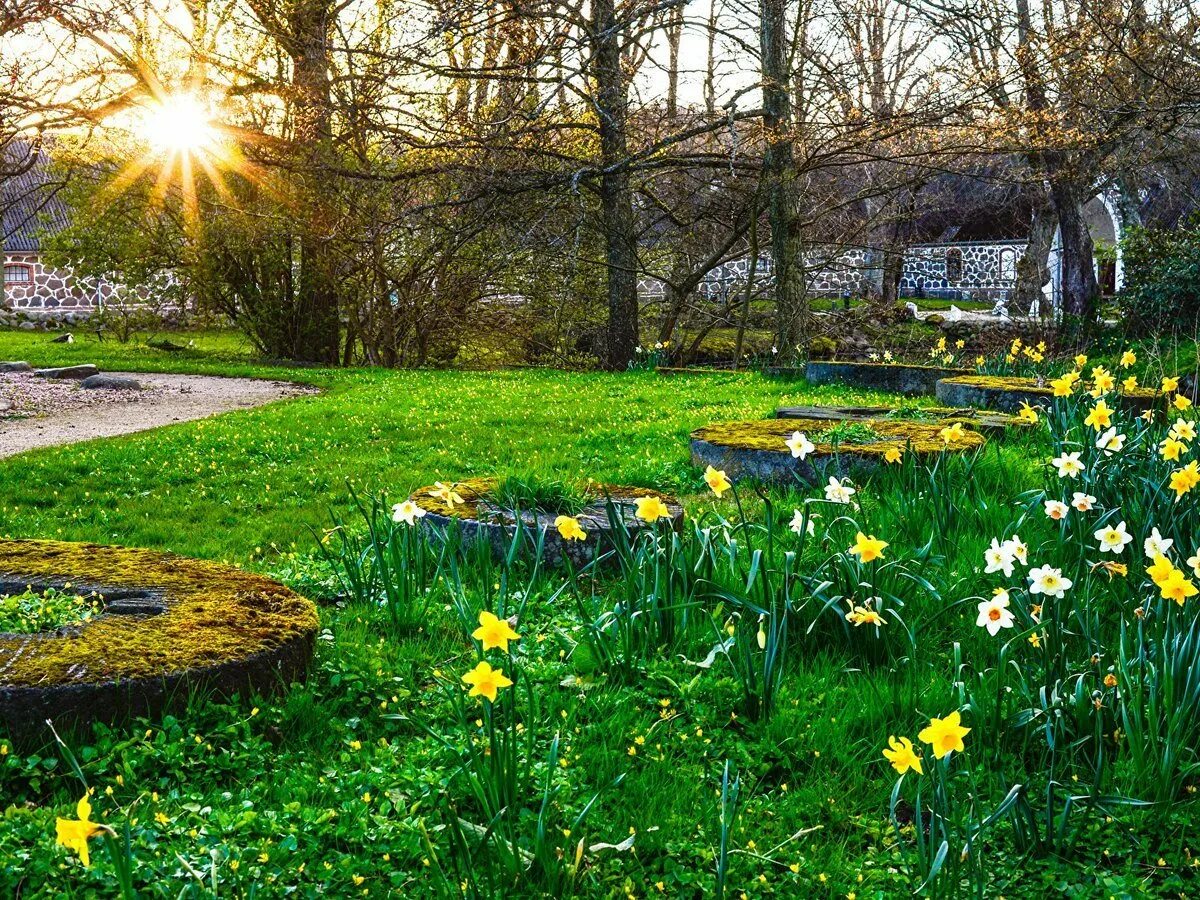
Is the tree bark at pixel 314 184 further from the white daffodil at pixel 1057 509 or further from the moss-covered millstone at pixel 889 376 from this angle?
the white daffodil at pixel 1057 509

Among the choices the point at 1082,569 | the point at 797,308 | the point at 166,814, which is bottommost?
the point at 166,814

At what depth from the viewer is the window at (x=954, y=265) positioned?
3375 centimetres

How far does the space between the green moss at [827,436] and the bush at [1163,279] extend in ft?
33.4

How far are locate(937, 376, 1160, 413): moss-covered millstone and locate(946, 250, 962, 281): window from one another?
26525mm

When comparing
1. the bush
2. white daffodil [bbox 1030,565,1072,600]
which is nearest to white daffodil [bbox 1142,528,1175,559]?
white daffodil [bbox 1030,565,1072,600]

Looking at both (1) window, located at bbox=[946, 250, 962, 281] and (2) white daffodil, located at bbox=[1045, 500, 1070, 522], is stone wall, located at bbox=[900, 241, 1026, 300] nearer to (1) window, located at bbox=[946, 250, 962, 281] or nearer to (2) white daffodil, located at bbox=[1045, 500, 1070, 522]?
(1) window, located at bbox=[946, 250, 962, 281]

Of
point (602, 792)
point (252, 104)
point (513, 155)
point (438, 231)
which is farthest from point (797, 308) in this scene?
point (602, 792)

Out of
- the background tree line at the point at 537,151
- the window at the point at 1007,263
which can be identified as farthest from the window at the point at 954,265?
the background tree line at the point at 537,151

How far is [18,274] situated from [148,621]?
33.5 m

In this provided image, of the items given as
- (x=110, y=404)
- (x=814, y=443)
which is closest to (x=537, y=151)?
(x=110, y=404)

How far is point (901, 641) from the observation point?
3225 millimetres

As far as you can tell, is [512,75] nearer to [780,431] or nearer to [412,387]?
[412,387]

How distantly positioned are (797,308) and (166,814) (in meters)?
11.9

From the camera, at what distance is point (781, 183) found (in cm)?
1304
